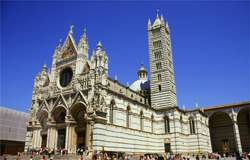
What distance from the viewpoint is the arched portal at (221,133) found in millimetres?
45812

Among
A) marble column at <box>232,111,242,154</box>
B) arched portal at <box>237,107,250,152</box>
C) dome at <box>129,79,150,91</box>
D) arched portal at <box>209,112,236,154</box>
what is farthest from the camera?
dome at <box>129,79,150,91</box>

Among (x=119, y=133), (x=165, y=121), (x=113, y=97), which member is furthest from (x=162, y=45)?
(x=119, y=133)

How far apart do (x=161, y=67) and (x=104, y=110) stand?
17.2 meters

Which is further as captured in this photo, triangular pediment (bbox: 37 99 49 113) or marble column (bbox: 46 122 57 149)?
triangular pediment (bbox: 37 99 49 113)

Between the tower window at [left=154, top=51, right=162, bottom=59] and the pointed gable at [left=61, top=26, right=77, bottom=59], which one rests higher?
the tower window at [left=154, top=51, right=162, bottom=59]

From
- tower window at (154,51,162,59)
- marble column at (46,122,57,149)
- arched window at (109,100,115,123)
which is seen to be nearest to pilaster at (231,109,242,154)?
tower window at (154,51,162,59)

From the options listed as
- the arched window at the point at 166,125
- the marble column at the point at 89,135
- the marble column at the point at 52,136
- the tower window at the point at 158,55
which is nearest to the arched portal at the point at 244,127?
the arched window at the point at 166,125

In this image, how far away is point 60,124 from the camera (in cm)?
3005

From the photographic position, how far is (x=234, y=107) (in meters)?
43.4

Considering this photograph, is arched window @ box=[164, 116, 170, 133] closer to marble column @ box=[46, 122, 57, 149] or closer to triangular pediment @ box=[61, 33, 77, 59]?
marble column @ box=[46, 122, 57, 149]

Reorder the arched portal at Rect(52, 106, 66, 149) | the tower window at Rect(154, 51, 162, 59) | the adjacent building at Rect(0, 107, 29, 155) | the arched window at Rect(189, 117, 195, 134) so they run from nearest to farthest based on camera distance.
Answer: the arched portal at Rect(52, 106, 66, 149) → the arched window at Rect(189, 117, 195, 134) → the adjacent building at Rect(0, 107, 29, 155) → the tower window at Rect(154, 51, 162, 59)

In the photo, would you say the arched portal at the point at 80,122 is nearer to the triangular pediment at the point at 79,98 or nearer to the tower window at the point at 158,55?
the triangular pediment at the point at 79,98

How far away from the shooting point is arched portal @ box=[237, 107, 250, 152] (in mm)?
45125

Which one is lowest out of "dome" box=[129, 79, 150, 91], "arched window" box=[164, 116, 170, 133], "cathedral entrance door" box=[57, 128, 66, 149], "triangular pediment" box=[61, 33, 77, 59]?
"cathedral entrance door" box=[57, 128, 66, 149]
